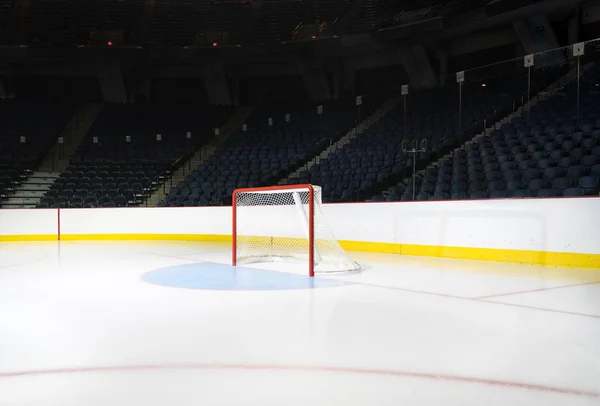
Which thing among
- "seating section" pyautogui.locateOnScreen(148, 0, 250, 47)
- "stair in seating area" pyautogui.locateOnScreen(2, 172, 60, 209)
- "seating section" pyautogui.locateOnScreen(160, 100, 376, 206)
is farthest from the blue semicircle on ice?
"seating section" pyautogui.locateOnScreen(148, 0, 250, 47)

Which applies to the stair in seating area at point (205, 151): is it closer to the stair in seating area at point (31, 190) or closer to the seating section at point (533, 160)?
the stair in seating area at point (31, 190)

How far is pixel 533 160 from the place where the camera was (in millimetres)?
9250

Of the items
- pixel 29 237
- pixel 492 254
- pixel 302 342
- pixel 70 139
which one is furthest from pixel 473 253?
pixel 70 139

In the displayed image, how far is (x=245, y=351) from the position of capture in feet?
8.95

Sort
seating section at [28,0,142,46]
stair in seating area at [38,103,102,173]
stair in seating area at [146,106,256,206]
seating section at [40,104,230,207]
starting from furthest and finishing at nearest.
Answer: seating section at [28,0,142,46]
stair in seating area at [38,103,102,173]
stair in seating area at [146,106,256,206]
seating section at [40,104,230,207]

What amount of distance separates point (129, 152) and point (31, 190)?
3.87m

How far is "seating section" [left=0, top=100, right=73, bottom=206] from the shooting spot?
1670 cm

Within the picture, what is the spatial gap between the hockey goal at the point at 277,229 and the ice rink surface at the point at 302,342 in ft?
4.54

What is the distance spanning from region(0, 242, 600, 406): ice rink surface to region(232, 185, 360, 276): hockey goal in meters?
1.38

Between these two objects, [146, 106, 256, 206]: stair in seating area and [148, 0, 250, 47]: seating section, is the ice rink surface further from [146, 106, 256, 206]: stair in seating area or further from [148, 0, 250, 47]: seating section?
[148, 0, 250, 47]: seating section

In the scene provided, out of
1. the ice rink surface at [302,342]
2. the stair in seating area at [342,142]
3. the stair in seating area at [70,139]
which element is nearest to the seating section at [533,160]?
the ice rink surface at [302,342]

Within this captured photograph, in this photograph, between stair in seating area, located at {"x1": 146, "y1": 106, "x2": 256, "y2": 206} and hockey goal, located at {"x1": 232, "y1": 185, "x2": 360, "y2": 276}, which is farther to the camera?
stair in seating area, located at {"x1": 146, "y1": 106, "x2": 256, "y2": 206}

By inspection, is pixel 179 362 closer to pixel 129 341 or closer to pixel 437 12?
pixel 129 341

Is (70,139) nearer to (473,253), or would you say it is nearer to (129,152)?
(129,152)
